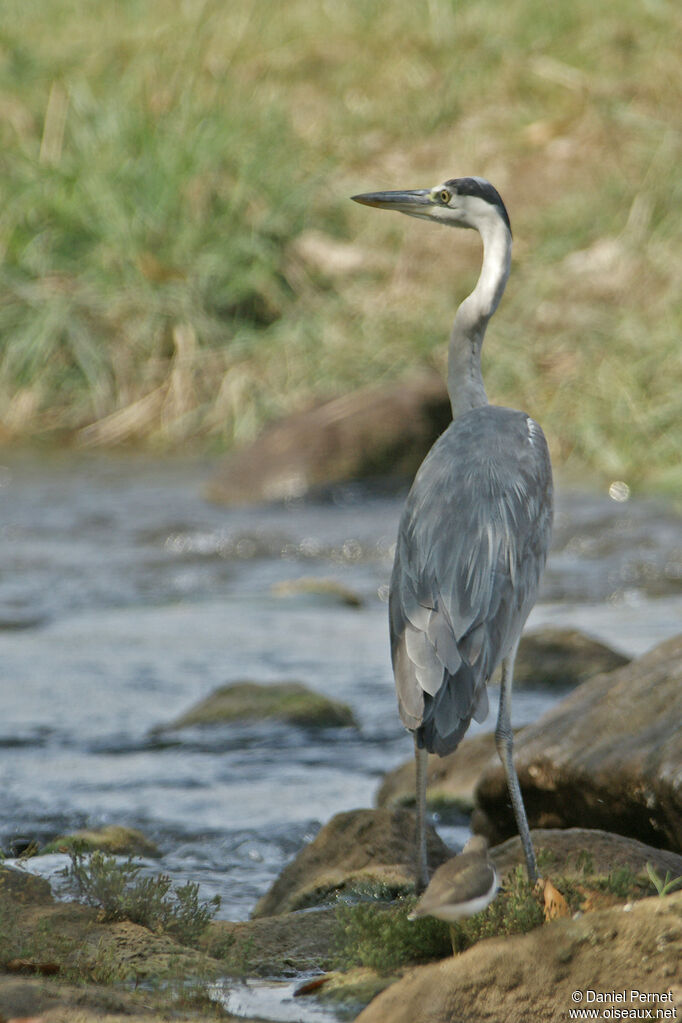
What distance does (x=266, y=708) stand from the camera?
5.27m

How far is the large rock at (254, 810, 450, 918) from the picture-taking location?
340 centimetres

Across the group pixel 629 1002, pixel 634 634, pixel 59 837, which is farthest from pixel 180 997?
pixel 634 634

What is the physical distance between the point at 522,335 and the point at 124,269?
2.93m

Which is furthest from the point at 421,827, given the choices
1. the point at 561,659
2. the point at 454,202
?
the point at 561,659

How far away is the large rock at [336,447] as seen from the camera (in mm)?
9109

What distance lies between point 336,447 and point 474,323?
5.05 m

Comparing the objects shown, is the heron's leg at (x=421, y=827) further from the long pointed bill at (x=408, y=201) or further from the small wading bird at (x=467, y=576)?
the long pointed bill at (x=408, y=201)

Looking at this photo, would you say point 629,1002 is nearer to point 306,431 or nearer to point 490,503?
point 490,503

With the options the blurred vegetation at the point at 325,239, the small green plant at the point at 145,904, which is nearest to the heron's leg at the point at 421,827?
the small green plant at the point at 145,904

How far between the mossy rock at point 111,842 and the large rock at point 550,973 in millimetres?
1567

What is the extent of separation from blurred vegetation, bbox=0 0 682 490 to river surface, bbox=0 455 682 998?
91 centimetres

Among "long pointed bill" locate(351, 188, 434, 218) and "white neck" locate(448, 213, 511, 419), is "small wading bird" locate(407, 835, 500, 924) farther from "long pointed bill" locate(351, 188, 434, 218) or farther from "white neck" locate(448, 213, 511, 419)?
"long pointed bill" locate(351, 188, 434, 218)

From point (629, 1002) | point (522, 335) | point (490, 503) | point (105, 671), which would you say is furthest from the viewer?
point (522, 335)

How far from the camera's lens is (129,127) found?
38.3ft
